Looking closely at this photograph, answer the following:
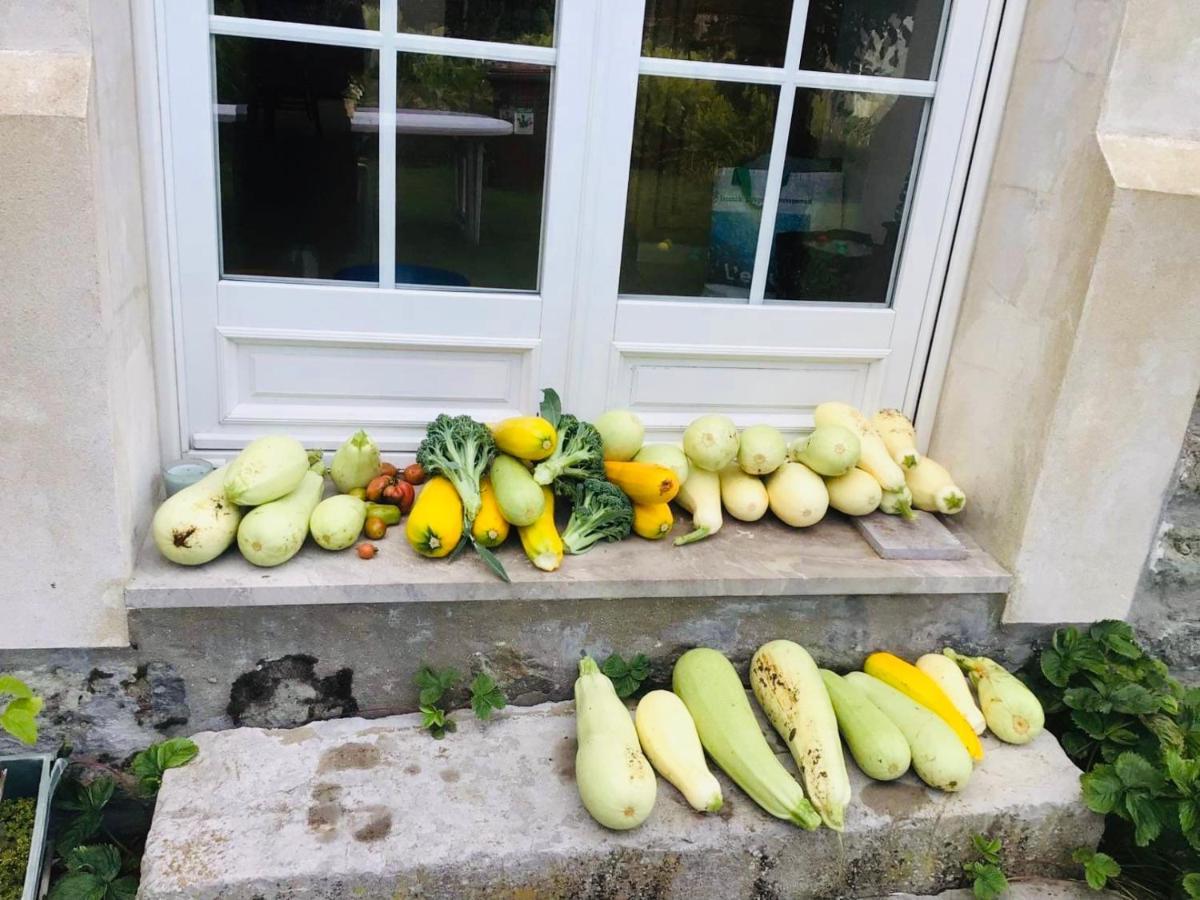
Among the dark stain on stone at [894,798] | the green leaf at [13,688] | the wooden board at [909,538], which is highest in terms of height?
the wooden board at [909,538]

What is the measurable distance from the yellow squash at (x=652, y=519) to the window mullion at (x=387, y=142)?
958mm

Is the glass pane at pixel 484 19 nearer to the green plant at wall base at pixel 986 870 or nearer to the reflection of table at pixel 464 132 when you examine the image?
the reflection of table at pixel 464 132

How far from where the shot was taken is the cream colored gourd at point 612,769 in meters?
2.15

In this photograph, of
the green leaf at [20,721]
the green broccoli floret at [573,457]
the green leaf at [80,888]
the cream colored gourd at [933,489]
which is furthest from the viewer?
the cream colored gourd at [933,489]

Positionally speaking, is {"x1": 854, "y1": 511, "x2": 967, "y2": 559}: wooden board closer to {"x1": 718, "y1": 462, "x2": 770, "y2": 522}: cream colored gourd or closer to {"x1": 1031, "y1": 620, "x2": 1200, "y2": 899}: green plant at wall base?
{"x1": 718, "y1": 462, "x2": 770, "y2": 522}: cream colored gourd

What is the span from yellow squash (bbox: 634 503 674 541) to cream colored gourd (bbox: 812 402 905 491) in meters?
0.62

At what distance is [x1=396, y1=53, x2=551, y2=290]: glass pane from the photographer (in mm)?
2559

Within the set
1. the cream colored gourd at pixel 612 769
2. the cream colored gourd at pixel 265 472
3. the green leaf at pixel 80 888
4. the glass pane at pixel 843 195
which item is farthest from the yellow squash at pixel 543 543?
the green leaf at pixel 80 888

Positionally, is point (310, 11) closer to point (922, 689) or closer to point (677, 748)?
point (677, 748)

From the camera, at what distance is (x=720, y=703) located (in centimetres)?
244

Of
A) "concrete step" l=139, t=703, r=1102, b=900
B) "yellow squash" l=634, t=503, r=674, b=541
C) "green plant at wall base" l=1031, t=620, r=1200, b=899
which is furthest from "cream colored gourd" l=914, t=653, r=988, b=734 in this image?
"yellow squash" l=634, t=503, r=674, b=541

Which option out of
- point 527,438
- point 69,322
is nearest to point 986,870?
point 527,438

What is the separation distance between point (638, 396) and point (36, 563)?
5.52 ft

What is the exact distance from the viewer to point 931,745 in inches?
94.4
